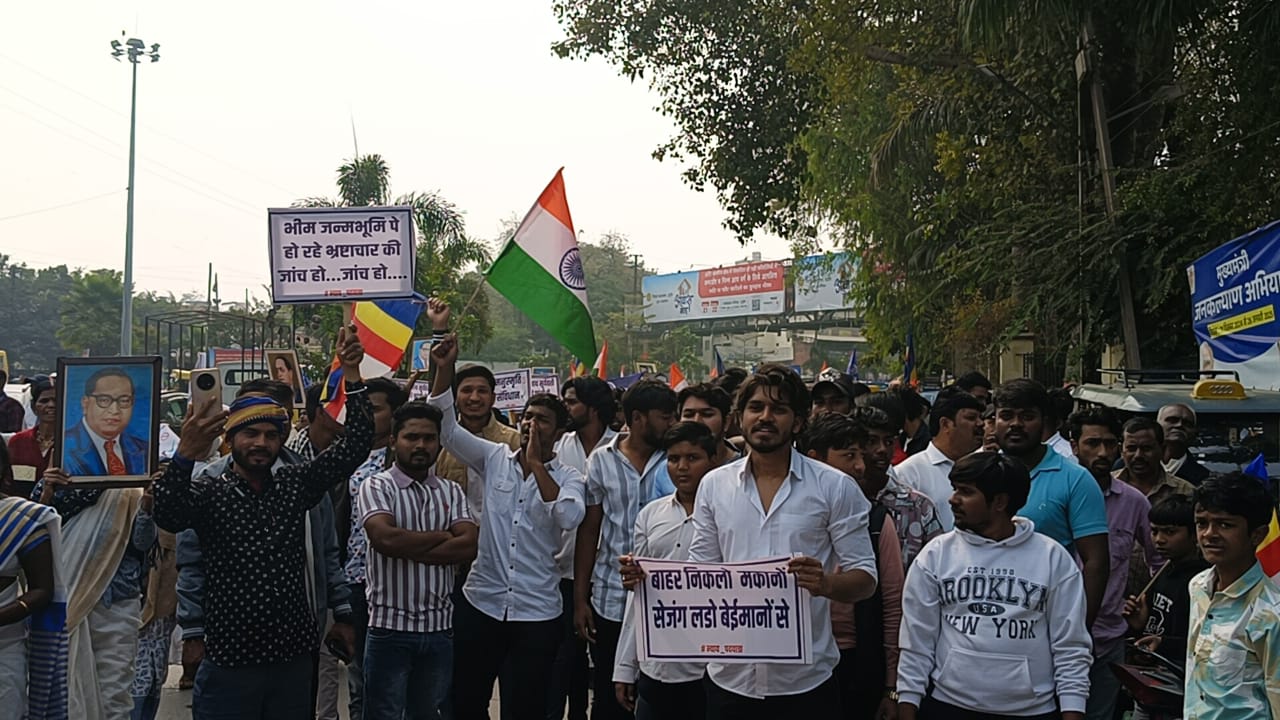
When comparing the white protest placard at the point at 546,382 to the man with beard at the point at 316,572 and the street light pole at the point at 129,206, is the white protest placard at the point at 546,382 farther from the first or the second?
the street light pole at the point at 129,206

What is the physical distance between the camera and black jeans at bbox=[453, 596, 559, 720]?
6.27m

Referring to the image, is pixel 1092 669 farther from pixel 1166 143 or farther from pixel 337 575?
pixel 1166 143

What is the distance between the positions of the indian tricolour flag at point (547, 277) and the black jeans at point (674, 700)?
11.6 ft

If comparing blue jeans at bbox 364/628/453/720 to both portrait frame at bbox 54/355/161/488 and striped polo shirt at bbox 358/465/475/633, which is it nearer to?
striped polo shirt at bbox 358/465/475/633

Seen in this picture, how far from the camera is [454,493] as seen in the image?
6270 millimetres

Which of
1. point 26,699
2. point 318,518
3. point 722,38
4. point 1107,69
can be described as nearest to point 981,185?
point 1107,69

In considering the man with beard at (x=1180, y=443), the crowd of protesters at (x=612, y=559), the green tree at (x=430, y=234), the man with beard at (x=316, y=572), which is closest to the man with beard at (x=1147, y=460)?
the crowd of protesters at (x=612, y=559)

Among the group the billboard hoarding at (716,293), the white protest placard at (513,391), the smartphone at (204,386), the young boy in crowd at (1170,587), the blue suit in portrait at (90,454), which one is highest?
the billboard hoarding at (716,293)

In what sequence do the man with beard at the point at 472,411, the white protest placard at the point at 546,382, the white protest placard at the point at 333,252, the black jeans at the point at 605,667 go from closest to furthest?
the black jeans at the point at 605,667
the man with beard at the point at 472,411
the white protest placard at the point at 333,252
the white protest placard at the point at 546,382

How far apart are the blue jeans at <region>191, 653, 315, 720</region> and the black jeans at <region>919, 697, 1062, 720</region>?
253 cm

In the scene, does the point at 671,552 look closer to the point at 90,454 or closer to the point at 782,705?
the point at 782,705

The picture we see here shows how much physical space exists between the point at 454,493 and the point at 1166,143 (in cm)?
1415

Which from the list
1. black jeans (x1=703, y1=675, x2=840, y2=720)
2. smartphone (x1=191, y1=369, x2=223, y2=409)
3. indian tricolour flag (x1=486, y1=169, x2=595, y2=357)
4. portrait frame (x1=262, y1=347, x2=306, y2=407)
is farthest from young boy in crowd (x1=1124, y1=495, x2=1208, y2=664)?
portrait frame (x1=262, y1=347, x2=306, y2=407)

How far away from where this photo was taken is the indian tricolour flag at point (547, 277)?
8680mm
